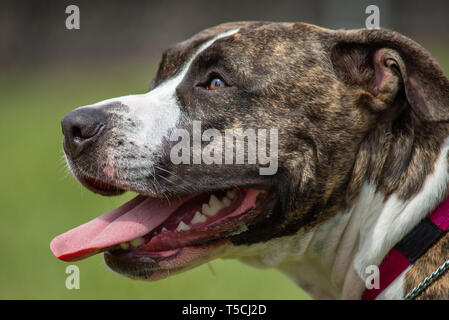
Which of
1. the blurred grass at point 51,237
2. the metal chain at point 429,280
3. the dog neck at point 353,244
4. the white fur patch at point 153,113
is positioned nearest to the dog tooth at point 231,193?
the dog neck at point 353,244

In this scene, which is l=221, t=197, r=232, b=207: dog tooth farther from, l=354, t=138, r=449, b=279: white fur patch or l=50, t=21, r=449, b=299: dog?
l=354, t=138, r=449, b=279: white fur patch

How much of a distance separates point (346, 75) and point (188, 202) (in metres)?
1.02

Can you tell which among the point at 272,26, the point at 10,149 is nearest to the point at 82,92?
the point at 10,149

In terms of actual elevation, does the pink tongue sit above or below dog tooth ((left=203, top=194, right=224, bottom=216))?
below

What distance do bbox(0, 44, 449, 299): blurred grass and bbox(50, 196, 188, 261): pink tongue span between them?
0.20 metres

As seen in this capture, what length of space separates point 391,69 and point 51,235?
4433 mm

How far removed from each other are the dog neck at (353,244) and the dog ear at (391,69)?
0.24 m

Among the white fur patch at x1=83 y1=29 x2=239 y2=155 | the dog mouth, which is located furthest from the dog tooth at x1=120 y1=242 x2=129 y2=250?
the white fur patch at x1=83 y1=29 x2=239 y2=155

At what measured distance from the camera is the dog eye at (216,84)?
10.9 feet

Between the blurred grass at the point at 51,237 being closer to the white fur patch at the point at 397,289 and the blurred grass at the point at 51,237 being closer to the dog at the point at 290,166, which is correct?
the dog at the point at 290,166

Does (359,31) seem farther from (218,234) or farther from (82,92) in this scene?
(82,92)

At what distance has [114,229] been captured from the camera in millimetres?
3209

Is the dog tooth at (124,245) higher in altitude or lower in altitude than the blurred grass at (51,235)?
higher

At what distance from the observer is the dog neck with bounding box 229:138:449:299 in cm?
296
